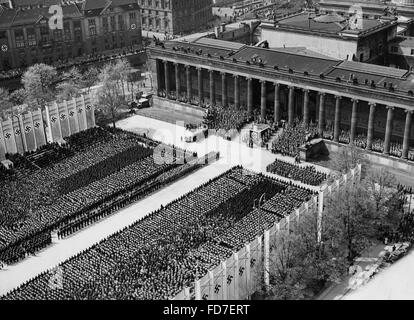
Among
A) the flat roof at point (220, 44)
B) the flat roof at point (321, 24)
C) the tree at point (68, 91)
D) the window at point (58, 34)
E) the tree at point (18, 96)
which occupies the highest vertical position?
the flat roof at point (321, 24)

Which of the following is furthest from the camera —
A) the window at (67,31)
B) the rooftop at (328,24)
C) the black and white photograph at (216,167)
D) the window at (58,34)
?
the window at (67,31)

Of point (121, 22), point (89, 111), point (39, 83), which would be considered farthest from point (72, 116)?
point (121, 22)

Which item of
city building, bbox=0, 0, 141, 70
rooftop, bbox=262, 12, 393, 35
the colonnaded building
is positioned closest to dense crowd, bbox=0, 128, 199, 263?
the colonnaded building

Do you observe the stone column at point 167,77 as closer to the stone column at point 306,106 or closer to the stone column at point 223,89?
the stone column at point 223,89

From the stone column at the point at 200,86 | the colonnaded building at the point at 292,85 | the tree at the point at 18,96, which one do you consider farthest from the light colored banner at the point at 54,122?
the stone column at the point at 200,86

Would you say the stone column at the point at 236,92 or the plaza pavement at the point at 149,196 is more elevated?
the stone column at the point at 236,92
